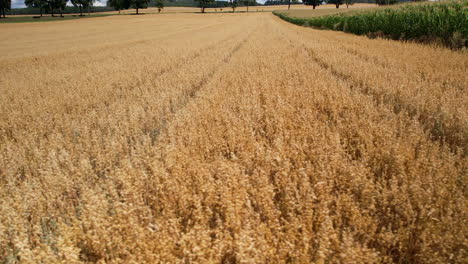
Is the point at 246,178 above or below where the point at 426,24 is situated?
below

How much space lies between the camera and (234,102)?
16.5ft


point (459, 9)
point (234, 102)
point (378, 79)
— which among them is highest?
point (459, 9)

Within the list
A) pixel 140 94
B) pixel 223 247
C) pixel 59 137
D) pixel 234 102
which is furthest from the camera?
pixel 140 94

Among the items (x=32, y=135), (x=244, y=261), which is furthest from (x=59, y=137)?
(x=244, y=261)

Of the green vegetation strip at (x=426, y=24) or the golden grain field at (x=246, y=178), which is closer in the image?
the golden grain field at (x=246, y=178)

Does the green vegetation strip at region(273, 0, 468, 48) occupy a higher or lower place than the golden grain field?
higher

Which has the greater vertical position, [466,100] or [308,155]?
[466,100]

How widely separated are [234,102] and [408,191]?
3.23 m

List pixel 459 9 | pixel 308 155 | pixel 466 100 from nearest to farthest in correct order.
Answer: pixel 308 155 < pixel 466 100 < pixel 459 9

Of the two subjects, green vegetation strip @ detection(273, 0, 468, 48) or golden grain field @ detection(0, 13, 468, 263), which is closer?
golden grain field @ detection(0, 13, 468, 263)

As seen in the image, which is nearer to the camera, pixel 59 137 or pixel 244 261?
pixel 244 261

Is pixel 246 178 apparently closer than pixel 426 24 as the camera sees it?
Yes

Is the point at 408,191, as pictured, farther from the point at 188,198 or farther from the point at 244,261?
the point at 188,198

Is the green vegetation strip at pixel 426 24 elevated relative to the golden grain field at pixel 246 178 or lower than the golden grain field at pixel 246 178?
elevated
